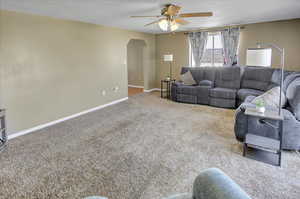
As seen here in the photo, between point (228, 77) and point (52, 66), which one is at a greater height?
point (52, 66)

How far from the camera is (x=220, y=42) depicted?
6762 millimetres

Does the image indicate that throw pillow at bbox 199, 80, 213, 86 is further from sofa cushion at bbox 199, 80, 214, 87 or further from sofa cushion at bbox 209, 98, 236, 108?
sofa cushion at bbox 209, 98, 236, 108

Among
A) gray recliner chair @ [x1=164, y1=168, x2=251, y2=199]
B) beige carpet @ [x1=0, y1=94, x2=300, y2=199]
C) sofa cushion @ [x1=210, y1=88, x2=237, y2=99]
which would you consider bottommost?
beige carpet @ [x1=0, y1=94, x2=300, y2=199]

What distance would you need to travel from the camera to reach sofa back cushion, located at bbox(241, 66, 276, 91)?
5250 millimetres

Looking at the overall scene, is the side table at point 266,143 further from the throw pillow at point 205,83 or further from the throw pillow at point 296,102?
the throw pillow at point 205,83

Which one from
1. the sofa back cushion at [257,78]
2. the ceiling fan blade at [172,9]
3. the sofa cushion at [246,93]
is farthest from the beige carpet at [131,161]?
the ceiling fan blade at [172,9]

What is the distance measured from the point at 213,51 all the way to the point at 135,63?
346cm

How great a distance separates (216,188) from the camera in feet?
3.51

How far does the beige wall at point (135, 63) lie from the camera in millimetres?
8469

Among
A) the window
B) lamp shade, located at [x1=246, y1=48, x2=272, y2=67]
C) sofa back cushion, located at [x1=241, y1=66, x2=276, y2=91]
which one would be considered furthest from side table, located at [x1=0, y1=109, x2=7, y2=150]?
the window

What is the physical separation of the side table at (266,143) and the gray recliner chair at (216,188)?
6.24 ft

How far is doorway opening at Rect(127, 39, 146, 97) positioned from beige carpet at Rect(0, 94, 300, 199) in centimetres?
432

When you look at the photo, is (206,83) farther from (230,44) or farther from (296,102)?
(296,102)

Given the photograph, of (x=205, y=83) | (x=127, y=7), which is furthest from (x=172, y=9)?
(x=205, y=83)
